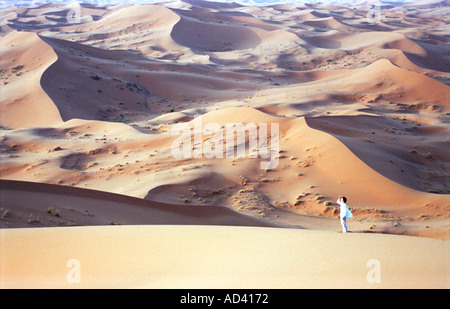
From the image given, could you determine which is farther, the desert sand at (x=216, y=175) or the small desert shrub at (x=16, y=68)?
the small desert shrub at (x=16, y=68)

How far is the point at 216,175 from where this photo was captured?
9555mm

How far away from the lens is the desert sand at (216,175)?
373cm

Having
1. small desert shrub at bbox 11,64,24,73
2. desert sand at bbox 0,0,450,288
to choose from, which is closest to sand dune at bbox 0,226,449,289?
desert sand at bbox 0,0,450,288

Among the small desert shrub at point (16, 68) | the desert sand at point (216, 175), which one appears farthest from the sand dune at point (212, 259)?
the small desert shrub at point (16, 68)

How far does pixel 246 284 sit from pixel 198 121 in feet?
35.3

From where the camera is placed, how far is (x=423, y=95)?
18.6 m

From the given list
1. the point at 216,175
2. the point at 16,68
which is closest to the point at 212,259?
the point at 216,175

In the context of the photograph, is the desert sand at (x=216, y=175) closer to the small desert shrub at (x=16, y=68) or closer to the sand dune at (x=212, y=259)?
the sand dune at (x=212, y=259)

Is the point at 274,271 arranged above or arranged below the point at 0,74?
above

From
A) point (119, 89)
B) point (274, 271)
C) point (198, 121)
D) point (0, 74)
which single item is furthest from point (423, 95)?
point (0, 74)
